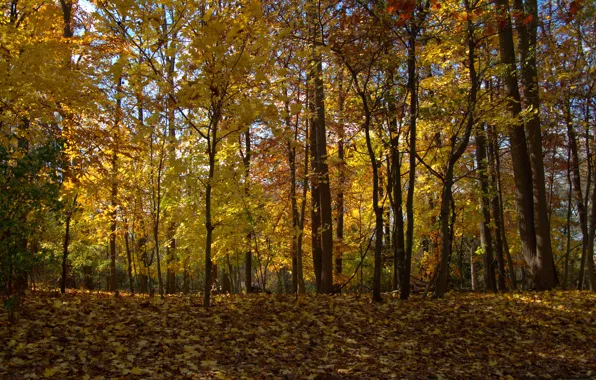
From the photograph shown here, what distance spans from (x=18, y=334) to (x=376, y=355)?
3834mm

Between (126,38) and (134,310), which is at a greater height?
(126,38)

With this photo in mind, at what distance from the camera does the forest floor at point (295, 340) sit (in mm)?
3945

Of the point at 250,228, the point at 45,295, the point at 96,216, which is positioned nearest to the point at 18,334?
the point at 45,295

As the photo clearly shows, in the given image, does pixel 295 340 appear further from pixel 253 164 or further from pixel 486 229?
pixel 486 229

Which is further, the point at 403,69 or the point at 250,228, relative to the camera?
the point at 250,228

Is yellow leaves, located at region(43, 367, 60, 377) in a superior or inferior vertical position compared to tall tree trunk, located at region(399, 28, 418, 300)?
inferior

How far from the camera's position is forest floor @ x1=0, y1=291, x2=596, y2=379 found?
3.95 meters

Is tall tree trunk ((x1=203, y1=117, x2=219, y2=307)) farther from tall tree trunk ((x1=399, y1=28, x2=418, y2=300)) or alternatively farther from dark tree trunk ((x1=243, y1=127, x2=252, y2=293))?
tall tree trunk ((x1=399, y1=28, x2=418, y2=300))

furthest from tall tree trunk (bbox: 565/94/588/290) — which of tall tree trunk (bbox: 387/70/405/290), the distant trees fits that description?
tall tree trunk (bbox: 387/70/405/290)

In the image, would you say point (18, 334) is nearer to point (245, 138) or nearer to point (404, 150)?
point (404, 150)

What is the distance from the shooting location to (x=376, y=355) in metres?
4.82

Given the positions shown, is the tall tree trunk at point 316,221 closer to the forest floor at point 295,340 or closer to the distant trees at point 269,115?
the distant trees at point 269,115

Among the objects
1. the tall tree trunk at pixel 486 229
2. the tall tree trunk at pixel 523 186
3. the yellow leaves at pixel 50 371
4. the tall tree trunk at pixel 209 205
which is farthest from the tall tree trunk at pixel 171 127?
the tall tree trunk at pixel 486 229

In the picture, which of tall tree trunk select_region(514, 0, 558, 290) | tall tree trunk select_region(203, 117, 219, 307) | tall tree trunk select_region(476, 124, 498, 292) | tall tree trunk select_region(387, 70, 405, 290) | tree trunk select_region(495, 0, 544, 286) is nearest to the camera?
tall tree trunk select_region(203, 117, 219, 307)
